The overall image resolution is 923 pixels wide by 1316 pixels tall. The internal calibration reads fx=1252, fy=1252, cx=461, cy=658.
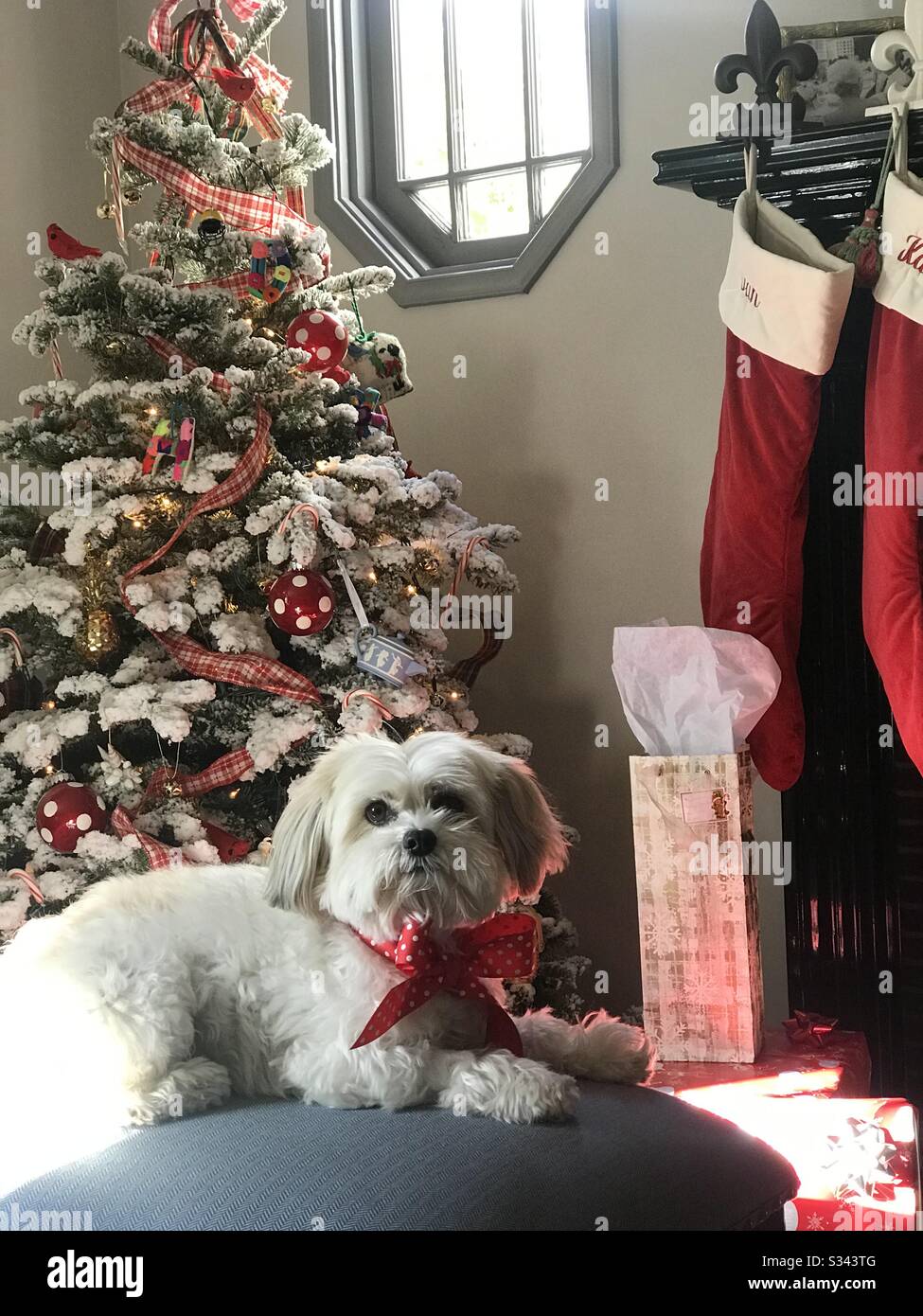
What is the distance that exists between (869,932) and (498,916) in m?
1.28

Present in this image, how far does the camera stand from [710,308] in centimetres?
284

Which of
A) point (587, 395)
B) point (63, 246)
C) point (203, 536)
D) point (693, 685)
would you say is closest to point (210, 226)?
point (63, 246)

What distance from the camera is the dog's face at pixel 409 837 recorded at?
1.41 m

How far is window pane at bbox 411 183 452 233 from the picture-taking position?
3316mm

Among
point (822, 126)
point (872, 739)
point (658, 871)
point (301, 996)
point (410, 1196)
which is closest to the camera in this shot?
point (410, 1196)

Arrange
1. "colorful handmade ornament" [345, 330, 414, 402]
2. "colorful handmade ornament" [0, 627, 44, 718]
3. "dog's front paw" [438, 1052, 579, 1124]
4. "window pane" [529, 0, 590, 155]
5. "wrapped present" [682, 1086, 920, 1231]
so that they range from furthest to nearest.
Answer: "window pane" [529, 0, 590, 155] < "colorful handmade ornament" [345, 330, 414, 402] < "colorful handmade ornament" [0, 627, 44, 718] < "wrapped present" [682, 1086, 920, 1231] < "dog's front paw" [438, 1052, 579, 1124]

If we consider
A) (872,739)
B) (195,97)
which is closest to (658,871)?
(872,739)

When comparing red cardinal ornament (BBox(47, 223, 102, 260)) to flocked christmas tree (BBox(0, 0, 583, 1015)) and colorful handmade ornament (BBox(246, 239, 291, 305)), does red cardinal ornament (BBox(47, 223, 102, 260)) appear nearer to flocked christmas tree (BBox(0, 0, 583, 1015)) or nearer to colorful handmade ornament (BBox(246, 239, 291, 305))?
flocked christmas tree (BBox(0, 0, 583, 1015))

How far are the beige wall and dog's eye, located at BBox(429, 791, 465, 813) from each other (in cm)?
149

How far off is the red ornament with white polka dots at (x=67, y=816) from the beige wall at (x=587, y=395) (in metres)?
1.22

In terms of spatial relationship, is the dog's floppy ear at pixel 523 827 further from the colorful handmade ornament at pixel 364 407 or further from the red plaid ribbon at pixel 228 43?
the red plaid ribbon at pixel 228 43

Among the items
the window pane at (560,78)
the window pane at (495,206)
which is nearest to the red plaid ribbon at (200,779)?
the window pane at (495,206)

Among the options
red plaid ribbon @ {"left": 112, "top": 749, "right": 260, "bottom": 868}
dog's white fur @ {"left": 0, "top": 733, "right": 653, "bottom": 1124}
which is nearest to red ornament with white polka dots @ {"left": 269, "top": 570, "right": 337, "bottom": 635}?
red plaid ribbon @ {"left": 112, "top": 749, "right": 260, "bottom": 868}

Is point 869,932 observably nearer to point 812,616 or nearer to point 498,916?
point 812,616
